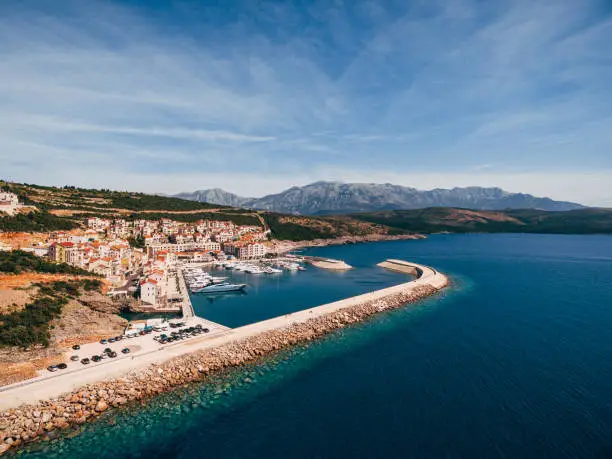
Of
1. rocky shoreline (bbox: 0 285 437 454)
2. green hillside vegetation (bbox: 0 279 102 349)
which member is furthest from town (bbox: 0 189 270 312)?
rocky shoreline (bbox: 0 285 437 454)

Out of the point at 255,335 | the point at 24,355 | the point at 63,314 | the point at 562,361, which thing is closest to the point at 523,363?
the point at 562,361

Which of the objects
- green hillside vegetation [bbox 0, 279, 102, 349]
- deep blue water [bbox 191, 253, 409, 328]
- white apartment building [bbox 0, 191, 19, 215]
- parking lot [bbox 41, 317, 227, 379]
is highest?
white apartment building [bbox 0, 191, 19, 215]

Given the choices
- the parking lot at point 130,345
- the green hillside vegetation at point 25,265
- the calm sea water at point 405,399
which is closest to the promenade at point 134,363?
the parking lot at point 130,345

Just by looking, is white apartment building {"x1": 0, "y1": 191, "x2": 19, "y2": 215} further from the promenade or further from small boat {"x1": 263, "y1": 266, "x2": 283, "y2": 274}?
the promenade

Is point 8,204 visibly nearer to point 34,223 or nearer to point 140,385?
point 34,223

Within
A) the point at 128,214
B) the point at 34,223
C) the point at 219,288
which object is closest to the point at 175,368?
the point at 219,288

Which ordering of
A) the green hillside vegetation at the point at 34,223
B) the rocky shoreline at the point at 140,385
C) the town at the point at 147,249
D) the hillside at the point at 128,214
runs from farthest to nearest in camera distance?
the hillside at the point at 128,214 < the green hillside vegetation at the point at 34,223 < the town at the point at 147,249 < the rocky shoreline at the point at 140,385

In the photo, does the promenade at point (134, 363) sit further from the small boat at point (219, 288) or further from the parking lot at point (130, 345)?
the small boat at point (219, 288)
